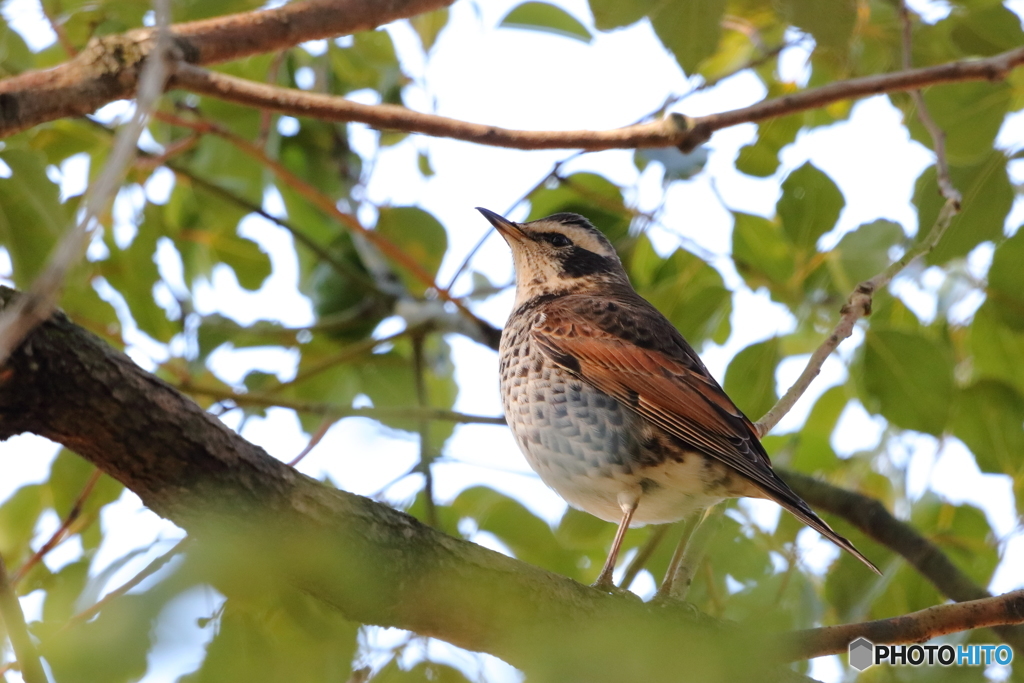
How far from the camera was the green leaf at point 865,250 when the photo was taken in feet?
14.1

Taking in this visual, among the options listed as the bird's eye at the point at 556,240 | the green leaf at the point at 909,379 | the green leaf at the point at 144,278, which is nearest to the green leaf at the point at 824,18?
the green leaf at the point at 909,379

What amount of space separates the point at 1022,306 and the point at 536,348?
212 centimetres

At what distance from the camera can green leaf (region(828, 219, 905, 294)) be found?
4305 mm

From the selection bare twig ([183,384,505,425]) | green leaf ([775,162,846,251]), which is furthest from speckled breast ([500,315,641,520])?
green leaf ([775,162,846,251])

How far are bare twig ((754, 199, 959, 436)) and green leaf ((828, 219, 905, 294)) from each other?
48 centimetres

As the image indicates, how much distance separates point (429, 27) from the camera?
5277mm

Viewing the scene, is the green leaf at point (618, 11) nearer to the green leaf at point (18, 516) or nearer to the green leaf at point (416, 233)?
the green leaf at point (416, 233)

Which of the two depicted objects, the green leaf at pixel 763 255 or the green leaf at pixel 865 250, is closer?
the green leaf at pixel 865 250

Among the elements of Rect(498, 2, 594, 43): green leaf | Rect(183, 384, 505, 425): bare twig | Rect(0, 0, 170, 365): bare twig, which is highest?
Rect(498, 2, 594, 43): green leaf

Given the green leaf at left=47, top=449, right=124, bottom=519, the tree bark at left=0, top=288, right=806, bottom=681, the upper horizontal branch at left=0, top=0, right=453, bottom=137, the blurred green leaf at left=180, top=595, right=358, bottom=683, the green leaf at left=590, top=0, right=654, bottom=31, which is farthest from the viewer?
the green leaf at left=47, top=449, right=124, bottom=519

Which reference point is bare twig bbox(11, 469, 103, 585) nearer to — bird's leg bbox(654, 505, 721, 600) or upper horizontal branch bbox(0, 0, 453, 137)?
upper horizontal branch bbox(0, 0, 453, 137)

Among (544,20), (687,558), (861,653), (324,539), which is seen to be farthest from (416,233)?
(324,539)

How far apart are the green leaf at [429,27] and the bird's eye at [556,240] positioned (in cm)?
125

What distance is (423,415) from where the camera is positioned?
14.0 ft
